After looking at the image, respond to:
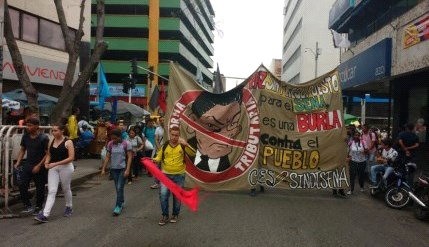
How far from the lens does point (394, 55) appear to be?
16938mm

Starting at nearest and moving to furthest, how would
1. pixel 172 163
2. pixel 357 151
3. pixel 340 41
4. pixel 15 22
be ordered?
pixel 172 163
pixel 357 151
pixel 15 22
pixel 340 41

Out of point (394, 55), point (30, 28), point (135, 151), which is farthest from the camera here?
point (30, 28)

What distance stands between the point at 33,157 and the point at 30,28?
1433cm

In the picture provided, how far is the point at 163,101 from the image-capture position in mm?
19266

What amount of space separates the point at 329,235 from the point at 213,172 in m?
4.14

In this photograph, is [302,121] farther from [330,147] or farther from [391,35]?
[391,35]

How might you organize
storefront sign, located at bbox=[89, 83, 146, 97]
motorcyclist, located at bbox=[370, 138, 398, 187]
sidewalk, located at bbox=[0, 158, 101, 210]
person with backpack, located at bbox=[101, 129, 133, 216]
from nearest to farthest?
person with backpack, located at bbox=[101, 129, 133, 216], sidewalk, located at bbox=[0, 158, 101, 210], motorcyclist, located at bbox=[370, 138, 398, 187], storefront sign, located at bbox=[89, 83, 146, 97]

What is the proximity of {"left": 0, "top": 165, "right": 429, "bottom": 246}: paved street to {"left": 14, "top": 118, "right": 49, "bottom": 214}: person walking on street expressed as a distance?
2.07ft

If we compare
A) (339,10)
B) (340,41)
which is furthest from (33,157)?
(340,41)

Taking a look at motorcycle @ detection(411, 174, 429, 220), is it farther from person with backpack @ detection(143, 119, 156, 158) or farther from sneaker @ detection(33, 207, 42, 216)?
person with backpack @ detection(143, 119, 156, 158)

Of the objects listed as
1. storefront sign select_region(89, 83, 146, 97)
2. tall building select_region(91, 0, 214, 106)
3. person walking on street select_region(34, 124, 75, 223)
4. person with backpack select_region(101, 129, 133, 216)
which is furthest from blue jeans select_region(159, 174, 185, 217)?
tall building select_region(91, 0, 214, 106)

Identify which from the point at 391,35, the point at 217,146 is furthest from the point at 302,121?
the point at 391,35

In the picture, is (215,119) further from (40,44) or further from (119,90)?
(119,90)

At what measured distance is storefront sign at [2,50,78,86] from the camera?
803 inches
